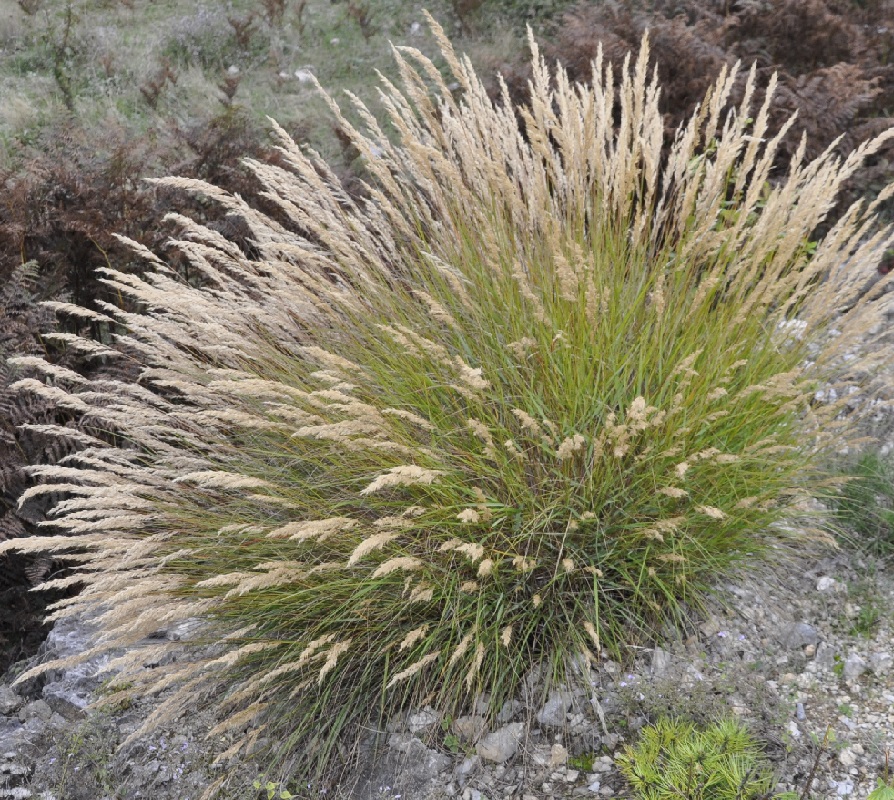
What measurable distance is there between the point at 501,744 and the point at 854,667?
1.09 metres

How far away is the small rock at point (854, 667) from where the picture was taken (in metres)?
2.58

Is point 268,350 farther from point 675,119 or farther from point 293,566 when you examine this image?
point 675,119

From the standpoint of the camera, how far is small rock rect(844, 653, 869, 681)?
102 inches

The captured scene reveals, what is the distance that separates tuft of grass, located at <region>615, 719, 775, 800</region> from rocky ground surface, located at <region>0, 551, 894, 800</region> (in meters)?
0.10

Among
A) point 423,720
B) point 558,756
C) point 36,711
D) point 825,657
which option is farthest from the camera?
point 36,711

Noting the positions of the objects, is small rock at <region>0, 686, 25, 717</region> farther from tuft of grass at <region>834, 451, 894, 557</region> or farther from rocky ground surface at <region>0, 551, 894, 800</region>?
tuft of grass at <region>834, 451, 894, 557</region>

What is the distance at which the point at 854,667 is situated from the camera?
2.59m

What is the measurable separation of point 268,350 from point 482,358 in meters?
0.75

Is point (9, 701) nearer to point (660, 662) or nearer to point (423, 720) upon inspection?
point (423, 720)

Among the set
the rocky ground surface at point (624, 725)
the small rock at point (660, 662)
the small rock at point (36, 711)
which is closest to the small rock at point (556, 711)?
the rocky ground surface at point (624, 725)

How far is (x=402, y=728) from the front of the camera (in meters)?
2.53

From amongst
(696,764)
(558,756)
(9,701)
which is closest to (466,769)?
(558,756)

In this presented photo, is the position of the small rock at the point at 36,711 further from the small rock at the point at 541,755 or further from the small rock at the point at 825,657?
the small rock at the point at 825,657

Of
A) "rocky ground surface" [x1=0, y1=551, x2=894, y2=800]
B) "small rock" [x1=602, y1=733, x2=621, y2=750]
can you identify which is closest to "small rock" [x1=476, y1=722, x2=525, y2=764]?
"rocky ground surface" [x1=0, y1=551, x2=894, y2=800]
